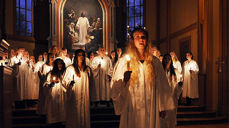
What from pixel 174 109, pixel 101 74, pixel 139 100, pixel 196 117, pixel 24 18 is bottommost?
pixel 196 117

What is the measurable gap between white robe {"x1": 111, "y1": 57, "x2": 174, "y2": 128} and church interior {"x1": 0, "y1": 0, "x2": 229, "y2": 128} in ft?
14.2

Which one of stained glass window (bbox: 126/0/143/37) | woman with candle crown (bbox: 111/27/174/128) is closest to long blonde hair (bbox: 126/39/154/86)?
woman with candle crown (bbox: 111/27/174/128)

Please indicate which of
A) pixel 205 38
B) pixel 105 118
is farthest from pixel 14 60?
pixel 205 38

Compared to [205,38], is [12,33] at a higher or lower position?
higher

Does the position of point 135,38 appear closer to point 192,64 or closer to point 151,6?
point 192,64

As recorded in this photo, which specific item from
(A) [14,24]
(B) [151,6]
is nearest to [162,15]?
(B) [151,6]

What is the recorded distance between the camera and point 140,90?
366 centimetres

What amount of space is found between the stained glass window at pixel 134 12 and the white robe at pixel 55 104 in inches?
425

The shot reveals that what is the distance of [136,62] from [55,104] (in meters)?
4.30

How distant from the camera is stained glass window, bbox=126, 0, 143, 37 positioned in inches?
687

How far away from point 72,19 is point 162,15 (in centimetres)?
550

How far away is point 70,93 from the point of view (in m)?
6.48

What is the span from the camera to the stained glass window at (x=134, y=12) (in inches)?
687

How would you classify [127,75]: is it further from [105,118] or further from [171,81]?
[105,118]
